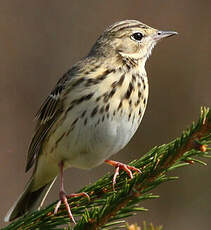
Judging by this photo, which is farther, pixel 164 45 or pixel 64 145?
pixel 164 45

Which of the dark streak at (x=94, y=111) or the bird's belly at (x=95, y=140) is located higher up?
the dark streak at (x=94, y=111)

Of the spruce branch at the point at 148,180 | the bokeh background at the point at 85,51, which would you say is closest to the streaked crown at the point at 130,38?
the spruce branch at the point at 148,180

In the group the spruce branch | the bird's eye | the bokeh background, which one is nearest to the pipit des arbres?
the bird's eye

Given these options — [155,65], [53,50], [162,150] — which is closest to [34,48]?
[53,50]

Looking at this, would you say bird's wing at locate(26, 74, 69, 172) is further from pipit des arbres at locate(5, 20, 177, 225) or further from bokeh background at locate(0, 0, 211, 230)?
bokeh background at locate(0, 0, 211, 230)

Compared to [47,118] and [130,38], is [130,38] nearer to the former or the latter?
[130,38]

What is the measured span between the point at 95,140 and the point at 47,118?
637 millimetres

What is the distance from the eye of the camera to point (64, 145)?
149 inches

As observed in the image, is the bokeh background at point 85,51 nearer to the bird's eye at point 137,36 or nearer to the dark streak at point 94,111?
the bird's eye at point 137,36

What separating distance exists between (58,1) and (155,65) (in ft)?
4.90

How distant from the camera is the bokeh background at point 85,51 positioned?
610 cm

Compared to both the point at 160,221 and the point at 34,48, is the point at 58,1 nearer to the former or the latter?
the point at 34,48

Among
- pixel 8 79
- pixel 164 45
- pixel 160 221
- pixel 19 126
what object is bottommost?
pixel 160 221

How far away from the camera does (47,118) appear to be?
4.11 m
